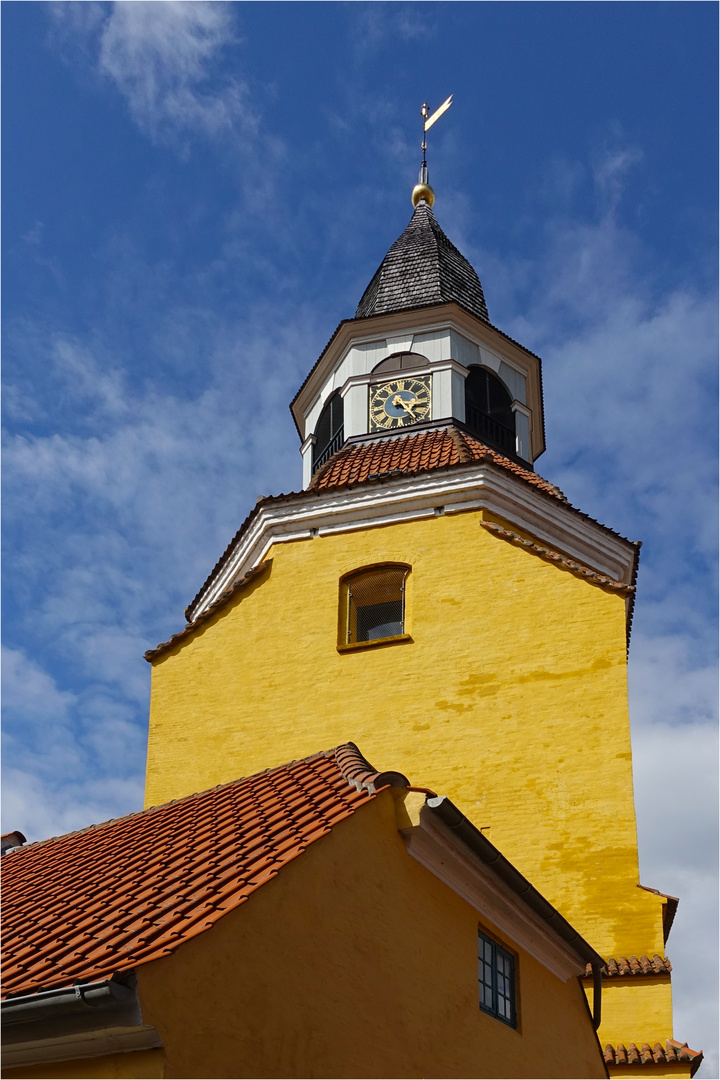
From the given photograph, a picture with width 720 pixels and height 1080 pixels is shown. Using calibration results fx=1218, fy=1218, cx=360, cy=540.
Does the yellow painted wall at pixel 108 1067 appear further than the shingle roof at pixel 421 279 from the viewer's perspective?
No

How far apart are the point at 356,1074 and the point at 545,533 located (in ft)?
34.5

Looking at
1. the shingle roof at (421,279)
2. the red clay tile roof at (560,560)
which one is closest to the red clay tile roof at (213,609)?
the red clay tile roof at (560,560)

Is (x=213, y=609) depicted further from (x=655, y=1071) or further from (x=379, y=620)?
(x=655, y=1071)

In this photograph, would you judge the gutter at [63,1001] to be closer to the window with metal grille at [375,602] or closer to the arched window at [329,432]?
the window with metal grille at [375,602]

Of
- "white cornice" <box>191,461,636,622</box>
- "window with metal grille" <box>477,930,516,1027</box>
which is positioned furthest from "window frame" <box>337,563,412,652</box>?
"window with metal grille" <box>477,930,516,1027</box>

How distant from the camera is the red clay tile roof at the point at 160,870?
6.91 m

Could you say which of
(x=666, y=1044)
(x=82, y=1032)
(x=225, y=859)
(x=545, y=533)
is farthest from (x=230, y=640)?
(x=82, y=1032)

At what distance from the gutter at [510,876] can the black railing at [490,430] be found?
1020 centimetres

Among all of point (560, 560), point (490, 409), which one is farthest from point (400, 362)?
point (560, 560)

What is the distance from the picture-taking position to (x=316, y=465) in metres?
21.5

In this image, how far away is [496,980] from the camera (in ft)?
33.2

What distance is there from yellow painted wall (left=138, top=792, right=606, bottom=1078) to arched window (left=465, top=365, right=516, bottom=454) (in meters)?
11.3

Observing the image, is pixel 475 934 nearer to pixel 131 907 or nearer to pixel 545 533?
pixel 131 907

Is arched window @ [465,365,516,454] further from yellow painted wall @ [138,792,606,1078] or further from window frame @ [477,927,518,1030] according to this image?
yellow painted wall @ [138,792,606,1078]
